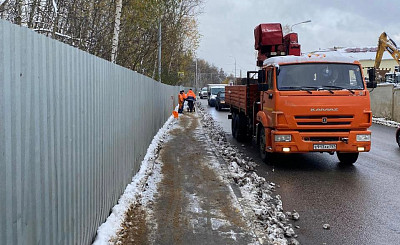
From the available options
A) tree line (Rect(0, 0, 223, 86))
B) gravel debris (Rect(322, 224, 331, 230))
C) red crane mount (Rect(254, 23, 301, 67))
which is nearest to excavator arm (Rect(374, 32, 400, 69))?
tree line (Rect(0, 0, 223, 86))

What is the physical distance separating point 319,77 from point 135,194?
494cm

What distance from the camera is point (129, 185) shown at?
21.4 ft

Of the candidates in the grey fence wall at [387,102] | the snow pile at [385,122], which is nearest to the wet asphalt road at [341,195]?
the snow pile at [385,122]

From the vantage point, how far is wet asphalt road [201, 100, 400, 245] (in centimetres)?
483

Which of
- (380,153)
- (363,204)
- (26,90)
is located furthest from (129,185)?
(380,153)

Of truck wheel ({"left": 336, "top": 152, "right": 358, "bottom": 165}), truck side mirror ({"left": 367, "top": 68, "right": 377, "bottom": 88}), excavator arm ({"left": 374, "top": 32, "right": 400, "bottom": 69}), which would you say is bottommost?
truck wheel ({"left": 336, "top": 152, "right": 358, "bottom": 165})

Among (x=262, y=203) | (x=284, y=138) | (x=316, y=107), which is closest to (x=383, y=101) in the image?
(x=316, y=107)

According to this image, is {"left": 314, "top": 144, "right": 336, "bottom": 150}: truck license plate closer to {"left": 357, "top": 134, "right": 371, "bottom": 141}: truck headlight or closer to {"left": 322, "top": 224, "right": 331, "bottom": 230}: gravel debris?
{"left": 357, "top": 134, "right": 371, "bottom": 141}: truck headlight

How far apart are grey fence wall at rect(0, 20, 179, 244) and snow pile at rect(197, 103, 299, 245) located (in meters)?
2.07

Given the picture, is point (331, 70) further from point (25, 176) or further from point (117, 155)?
point (25, 176)

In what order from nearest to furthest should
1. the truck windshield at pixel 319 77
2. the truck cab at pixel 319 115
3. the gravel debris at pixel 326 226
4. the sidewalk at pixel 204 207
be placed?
the sidewalk at pixel 204 207 < the gravel debris at pixel 326 226 < the truck cab at pixel 319 115 < the truck windshield at pixel 319 77

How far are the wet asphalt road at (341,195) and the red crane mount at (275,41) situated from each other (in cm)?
341

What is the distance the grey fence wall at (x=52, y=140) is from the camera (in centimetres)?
221

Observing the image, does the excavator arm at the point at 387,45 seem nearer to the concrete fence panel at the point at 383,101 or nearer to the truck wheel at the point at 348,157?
the concrete fence panel at the point at 383,101
